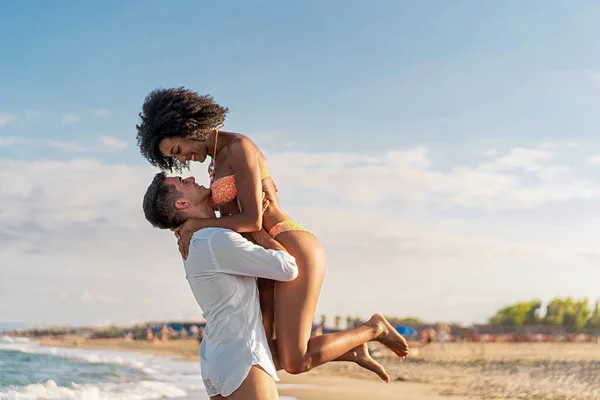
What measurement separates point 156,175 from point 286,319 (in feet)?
3.53

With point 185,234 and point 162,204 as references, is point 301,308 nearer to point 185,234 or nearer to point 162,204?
point 185,234

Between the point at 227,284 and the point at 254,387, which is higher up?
the point at 227,284

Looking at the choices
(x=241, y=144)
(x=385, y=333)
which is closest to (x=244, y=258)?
(x=241, y=144)

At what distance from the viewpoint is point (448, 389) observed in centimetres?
1841

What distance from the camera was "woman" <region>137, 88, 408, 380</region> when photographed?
13.5 feet

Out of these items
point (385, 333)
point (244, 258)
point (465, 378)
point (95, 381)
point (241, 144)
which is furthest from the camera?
point (465, 378)

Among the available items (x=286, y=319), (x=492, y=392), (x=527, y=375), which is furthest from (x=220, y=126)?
(x=527, y=375)

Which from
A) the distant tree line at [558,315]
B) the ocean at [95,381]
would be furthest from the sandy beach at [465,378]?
the distant tree line at [558,315]

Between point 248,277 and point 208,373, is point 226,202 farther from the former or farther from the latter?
point 208,373

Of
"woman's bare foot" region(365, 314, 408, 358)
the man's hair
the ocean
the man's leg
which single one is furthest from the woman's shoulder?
the ocean

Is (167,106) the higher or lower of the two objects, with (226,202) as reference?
higher

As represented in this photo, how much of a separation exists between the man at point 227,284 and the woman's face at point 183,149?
18 cm

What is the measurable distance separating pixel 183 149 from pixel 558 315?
169 feet

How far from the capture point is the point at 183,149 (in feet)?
14.0
